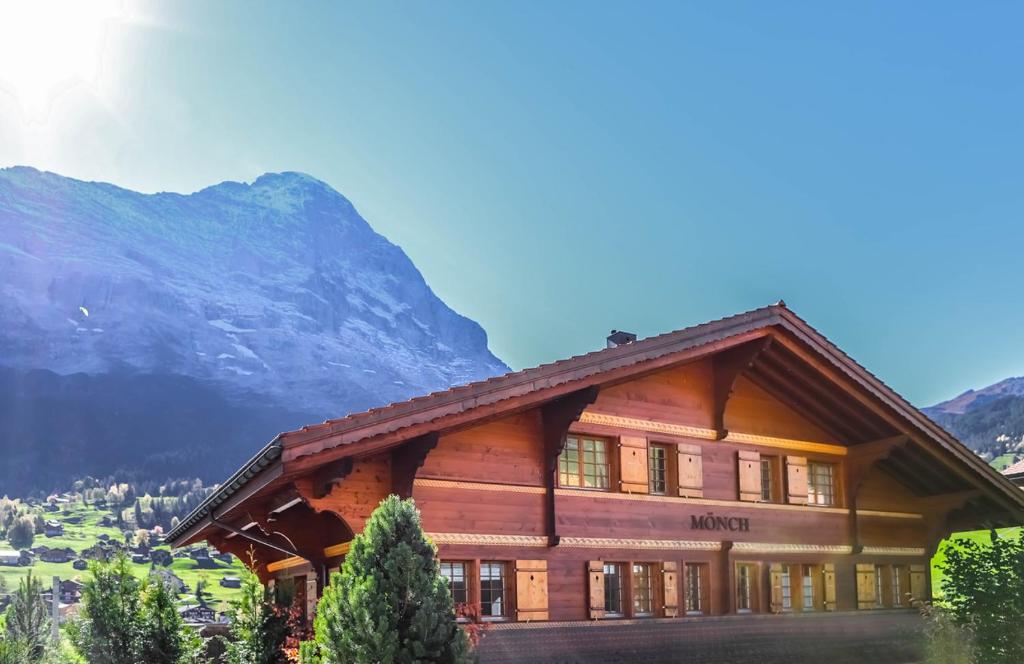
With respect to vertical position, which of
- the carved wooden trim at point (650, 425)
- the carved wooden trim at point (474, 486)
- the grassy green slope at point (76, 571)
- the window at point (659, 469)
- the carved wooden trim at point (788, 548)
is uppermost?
the carved wooden trim at point (650, 425)

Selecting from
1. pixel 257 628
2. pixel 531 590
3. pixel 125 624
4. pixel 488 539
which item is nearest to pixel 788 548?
pixel 531 590

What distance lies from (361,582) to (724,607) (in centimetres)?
901

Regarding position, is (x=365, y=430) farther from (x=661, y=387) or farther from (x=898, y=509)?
(x=898, y=509)

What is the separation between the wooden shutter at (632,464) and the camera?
17250 mm

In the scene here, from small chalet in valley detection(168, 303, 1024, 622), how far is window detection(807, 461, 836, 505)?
29mm

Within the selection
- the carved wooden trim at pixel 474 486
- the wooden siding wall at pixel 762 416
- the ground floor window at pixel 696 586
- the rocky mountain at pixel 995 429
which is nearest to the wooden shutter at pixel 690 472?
the wooden siding wall at pixel 762 416

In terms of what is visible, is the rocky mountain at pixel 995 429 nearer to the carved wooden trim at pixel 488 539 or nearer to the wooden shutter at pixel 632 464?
the wooden shutter at pixel 632 464

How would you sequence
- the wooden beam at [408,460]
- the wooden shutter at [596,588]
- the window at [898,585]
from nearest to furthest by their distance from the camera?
1. the wooden beam at [408,460]
2. the wooden shutter at [596,588]
3. the window at [898,585]

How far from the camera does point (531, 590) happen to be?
1577 cm

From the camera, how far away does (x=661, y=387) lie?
18219 mm

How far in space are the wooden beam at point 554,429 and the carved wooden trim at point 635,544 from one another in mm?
405

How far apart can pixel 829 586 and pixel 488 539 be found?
7.86 meters

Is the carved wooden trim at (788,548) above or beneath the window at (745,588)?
above

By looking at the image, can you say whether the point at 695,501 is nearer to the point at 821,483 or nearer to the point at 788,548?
the point at 788,548
